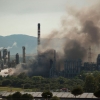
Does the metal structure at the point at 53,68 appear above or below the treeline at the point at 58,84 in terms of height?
above

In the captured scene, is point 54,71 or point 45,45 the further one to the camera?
point 45,45

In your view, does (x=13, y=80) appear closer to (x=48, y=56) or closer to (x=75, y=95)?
(x=48, y=56)

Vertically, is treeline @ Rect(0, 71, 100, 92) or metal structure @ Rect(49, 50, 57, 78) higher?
metal structure @ Rect(49, 50, 57, 78)

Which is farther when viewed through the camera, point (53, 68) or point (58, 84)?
point (53, 68)

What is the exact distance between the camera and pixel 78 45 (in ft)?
380

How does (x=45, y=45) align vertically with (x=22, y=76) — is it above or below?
above

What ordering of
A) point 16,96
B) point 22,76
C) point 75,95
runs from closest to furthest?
1. point 16,96
2. point 75,95
3. point 22,76

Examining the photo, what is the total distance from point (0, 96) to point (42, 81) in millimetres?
36648

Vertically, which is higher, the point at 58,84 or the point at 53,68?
the point at 53,68

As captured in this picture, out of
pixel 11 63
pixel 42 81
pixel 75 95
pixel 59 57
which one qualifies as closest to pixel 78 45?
pixel 59 57

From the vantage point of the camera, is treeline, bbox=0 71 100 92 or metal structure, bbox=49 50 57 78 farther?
metal structure, bbox=49 50 57 78

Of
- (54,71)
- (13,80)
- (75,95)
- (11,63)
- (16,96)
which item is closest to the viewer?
(16,96)

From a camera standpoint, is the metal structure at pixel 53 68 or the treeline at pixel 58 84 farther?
the metal structure at pixel 53 68

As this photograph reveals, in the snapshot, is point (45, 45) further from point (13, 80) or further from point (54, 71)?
point (13, 80)
